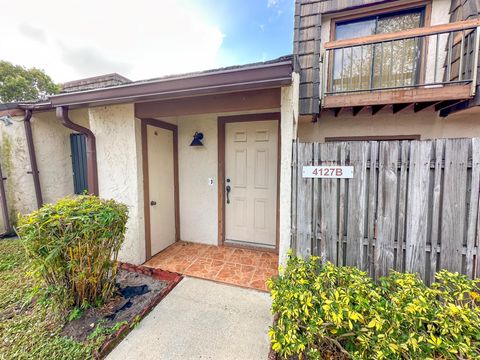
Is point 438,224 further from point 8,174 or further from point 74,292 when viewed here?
point 8,174

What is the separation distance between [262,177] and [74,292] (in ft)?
9.79

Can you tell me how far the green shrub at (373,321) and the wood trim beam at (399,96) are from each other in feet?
8.47

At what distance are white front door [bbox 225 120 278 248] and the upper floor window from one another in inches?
65.4

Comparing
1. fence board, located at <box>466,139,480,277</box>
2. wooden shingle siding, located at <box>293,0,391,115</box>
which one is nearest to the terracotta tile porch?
fence board, located at <box>466,139,480,277</box>

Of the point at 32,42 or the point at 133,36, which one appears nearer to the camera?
the point at 133,36

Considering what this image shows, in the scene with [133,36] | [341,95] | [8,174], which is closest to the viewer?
[341,95]

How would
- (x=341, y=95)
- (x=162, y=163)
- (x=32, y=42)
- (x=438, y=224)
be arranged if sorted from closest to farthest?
(x=438, y=224) → (x=341, y=95) → (x=162, y=163) → (x=32, y=42)

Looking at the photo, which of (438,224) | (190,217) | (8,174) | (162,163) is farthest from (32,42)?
(438,224)

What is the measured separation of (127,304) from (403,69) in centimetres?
548

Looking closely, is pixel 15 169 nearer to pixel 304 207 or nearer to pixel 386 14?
pixel 304 207

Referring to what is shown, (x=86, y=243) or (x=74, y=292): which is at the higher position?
(x=86, y=243)

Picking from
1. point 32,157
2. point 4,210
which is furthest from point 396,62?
point 4,210

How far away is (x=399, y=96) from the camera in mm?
3076

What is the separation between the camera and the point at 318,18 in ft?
11.7
